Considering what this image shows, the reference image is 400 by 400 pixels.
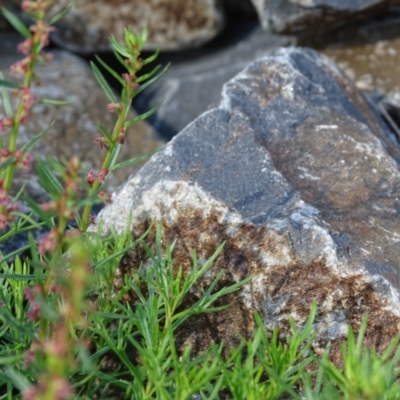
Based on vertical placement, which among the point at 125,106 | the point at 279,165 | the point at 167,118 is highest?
the point at 125,106

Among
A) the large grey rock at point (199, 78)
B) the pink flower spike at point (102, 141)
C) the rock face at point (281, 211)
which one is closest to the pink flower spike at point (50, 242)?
the pink flower spike at point (102, 141)

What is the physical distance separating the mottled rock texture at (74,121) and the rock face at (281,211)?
108 cm

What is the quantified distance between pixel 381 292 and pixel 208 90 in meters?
2.37

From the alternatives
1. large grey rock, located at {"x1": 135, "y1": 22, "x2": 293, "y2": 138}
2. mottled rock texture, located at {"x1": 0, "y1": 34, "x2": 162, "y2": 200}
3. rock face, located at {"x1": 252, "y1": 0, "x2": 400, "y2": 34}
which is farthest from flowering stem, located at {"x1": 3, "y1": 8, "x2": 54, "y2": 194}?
large grey rock, located at {"x1": 135, "y1": 22, "x2": 293, "y2": 138}

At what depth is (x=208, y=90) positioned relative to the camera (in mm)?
3949

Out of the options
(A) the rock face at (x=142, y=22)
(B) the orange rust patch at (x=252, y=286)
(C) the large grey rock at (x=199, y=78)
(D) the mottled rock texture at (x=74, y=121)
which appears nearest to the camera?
(B) the orange rust patch at (x=252, y=286)

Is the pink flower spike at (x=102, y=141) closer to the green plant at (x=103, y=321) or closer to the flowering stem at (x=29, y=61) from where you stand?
the green plant at (x=103, y=321)

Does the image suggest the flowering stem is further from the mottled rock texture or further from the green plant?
the mottled rock texture

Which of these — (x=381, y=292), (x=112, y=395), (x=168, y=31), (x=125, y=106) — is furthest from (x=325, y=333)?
(x=168, y=31)

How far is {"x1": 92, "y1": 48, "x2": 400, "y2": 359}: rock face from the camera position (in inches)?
69.9

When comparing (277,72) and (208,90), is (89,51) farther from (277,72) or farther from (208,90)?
(277,72)

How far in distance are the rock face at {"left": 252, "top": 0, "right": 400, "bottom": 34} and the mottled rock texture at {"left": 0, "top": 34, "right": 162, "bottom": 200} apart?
0.81 meters

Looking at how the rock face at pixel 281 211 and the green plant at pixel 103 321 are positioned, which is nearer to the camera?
the green plant at pixel 103 321

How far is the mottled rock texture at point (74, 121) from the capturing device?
10.8 ft
